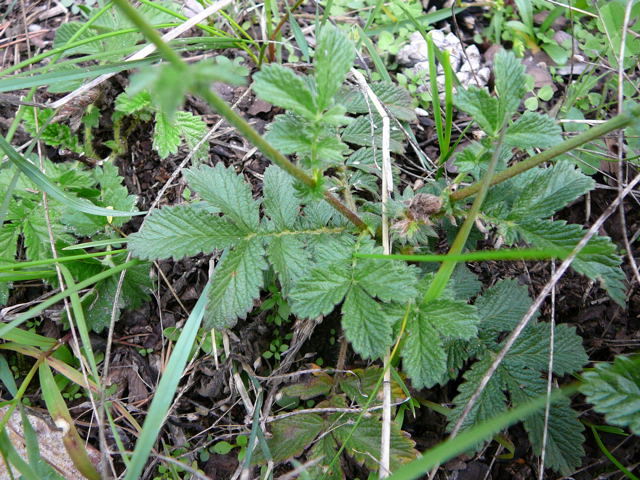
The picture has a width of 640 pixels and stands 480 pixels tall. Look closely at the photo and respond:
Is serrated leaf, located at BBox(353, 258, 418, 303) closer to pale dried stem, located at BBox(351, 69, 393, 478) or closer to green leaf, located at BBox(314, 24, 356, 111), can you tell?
pale dried stem, located at BBox(351, 69, 393, 478)

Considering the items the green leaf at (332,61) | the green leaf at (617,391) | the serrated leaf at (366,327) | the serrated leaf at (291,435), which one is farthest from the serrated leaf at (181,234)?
the green leaf at (617,391)

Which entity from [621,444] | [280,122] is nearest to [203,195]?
[280,122]

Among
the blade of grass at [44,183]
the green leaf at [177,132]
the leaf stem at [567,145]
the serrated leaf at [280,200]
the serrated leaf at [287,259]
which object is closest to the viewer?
the leaf stem at [567,145]

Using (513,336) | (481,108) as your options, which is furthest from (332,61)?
(513,336)

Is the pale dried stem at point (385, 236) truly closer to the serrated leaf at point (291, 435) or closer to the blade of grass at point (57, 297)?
the serrated leaf at point (291, 435)

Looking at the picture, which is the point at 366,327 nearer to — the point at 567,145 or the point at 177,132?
the point at 567,145

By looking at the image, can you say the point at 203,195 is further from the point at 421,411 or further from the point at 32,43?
the point at 32,43

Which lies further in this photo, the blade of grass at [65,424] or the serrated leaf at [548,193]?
the blade of grass at [65,424]

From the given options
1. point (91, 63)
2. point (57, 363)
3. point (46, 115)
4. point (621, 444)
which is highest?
point (91, 63)
